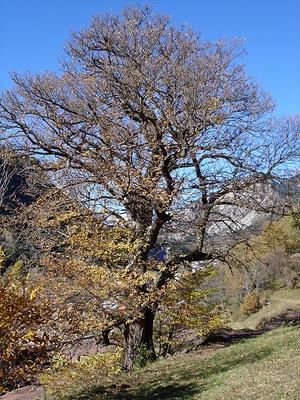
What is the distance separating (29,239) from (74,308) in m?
4.44

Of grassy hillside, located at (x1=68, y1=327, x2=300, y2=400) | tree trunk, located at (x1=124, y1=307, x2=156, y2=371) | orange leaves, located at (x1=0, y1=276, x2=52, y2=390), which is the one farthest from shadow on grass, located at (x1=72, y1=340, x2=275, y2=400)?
orange leaves, located at (x1=0, y1=276, x2=52, y2=390)

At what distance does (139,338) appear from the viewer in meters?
14.2

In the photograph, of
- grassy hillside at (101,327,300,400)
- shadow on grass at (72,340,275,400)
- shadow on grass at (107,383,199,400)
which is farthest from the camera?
shadow on grass at (72,340,275,400)

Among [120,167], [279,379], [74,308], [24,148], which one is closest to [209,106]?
[120,167]

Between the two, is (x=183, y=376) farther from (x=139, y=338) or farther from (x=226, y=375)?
(x=139, y=338)

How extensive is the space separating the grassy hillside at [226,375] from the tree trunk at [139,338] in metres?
0.64

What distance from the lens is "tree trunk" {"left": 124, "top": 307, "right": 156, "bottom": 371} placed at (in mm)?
13891

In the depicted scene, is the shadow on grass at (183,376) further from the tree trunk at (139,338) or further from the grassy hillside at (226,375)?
the tree trunk at (139,338)

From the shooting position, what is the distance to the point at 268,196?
14.0 metres

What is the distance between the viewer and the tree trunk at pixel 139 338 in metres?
13.9

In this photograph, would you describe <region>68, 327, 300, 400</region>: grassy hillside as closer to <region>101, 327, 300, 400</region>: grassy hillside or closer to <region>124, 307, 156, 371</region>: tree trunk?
<region>101, 327, 300, 400</region>: grassy hillside

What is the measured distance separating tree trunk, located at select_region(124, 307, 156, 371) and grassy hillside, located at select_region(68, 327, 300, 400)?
0.64 m

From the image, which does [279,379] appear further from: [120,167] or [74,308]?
[120,167]

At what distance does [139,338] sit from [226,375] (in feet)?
16.2
